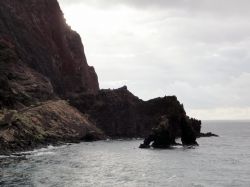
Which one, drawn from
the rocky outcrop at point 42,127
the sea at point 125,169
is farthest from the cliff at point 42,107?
the sea at point 125,169

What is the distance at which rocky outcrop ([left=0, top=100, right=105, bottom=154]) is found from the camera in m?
109

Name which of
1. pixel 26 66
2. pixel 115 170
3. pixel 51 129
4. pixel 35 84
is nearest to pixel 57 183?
pixel 115 170

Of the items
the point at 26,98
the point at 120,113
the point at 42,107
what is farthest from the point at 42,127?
the point at 120,113

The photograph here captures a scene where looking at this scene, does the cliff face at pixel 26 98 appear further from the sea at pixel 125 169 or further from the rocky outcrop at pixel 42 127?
the sea at pixel 125 169

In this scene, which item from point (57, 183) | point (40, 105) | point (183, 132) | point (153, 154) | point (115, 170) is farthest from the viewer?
point (40, 105)

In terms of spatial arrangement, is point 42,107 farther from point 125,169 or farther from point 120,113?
point 125,169

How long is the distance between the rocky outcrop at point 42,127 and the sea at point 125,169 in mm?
6126

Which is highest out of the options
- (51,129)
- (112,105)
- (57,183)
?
(112,105)

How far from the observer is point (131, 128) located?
7677 inches

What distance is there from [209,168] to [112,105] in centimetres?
11382

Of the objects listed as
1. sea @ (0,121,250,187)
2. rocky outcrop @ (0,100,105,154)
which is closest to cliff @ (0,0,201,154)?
rocky outcrop @ (0,100,105,154)

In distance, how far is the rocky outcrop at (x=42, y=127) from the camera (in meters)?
109

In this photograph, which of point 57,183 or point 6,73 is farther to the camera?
point 6,73

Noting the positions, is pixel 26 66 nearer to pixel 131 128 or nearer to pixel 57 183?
pixel 131 128
